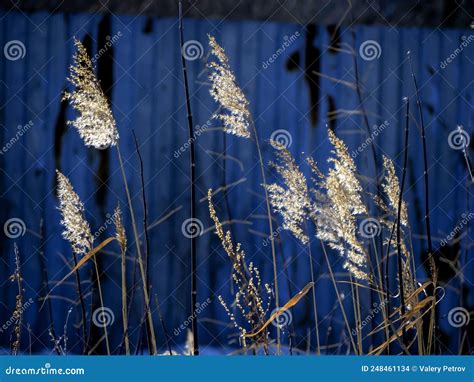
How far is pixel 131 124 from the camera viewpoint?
9.89 feet

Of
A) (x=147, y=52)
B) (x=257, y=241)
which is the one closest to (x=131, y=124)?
(x=147, y=52)

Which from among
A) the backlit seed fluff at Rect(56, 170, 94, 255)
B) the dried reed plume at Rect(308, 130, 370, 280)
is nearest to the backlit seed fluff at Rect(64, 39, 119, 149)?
the backlit seed fluff at Rect(56, 170, 94, 255)

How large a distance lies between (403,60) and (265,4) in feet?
2.16

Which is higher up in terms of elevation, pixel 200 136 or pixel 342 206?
pixel 200 136

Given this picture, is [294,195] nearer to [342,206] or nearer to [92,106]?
[342,206]

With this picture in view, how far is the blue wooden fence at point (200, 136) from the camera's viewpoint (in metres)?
2.95

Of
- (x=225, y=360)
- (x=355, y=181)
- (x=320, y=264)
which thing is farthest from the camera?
(x=320, y=264)

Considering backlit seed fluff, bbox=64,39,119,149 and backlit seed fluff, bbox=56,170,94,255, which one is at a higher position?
backlit seed fluff, bbox=64,39,119,149

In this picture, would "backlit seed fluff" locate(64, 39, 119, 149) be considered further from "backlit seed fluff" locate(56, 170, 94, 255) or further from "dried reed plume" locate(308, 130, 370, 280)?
"dried reed plume" locate(308, 130, 370, 280)

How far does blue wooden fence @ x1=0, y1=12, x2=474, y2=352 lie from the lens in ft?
9.69

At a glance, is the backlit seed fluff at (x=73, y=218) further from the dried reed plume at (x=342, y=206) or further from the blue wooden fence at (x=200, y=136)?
the dried reed plume at (x=342, y=206)

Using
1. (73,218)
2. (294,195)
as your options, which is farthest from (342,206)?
(73,218)

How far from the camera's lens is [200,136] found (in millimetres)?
2982

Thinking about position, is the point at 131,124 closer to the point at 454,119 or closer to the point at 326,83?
the point at 326,83
